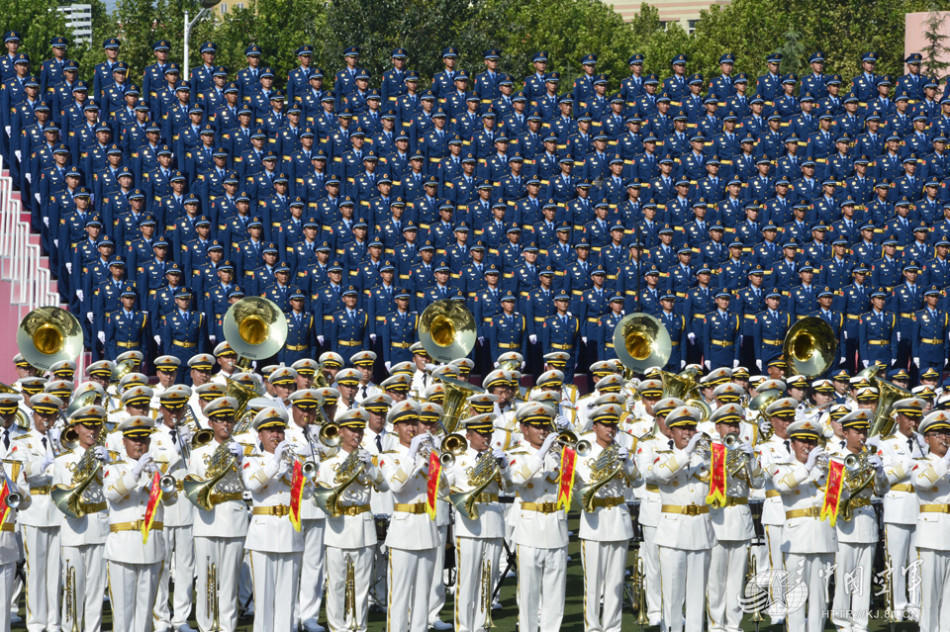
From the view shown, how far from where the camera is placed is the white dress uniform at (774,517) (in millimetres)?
12922

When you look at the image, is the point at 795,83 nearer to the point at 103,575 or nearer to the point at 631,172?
the point at 631,172

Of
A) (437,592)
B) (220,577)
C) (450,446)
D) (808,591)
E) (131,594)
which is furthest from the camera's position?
(437,592)

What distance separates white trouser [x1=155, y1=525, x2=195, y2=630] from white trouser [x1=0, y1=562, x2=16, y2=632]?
135 cm

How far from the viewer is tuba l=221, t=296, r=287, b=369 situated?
1780 cm

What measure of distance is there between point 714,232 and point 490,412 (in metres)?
9.82

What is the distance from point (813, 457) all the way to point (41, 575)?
19.0 feet

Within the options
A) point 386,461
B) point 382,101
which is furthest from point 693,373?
point 382,101

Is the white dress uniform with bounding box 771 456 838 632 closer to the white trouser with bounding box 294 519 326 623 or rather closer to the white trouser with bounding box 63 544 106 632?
the white trouser with bounding box 294 519 326 623

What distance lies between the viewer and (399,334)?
66.4 ft

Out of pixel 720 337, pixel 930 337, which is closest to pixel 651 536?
pixel 720 337

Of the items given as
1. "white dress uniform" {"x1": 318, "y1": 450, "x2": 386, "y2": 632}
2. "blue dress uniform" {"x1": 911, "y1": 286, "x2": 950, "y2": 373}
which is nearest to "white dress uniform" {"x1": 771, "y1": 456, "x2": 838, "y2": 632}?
"white dress uniform" {"x1": 318, "y1": 450, "x2": 386, "y2": 632}

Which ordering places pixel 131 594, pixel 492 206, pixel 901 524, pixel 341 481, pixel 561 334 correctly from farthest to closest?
pixel 492 206 → pixel 561 334 → pixel 901 524 → pixel 341 481 → pixel 131 594

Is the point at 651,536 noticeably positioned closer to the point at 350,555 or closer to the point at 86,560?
the point at 350,555

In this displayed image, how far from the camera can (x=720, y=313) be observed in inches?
832
